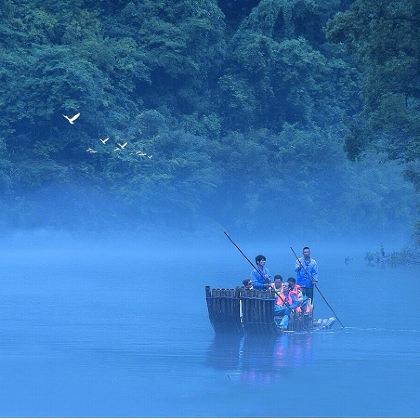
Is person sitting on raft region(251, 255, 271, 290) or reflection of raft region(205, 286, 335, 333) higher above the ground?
person sitting on raft region(251, 255, 271, 290)

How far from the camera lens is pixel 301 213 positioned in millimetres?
67938

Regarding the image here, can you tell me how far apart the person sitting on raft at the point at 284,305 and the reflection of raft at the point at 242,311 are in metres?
0.10

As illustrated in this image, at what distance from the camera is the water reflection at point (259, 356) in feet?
66.4

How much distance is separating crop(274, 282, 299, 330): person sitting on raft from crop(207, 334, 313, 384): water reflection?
31cm

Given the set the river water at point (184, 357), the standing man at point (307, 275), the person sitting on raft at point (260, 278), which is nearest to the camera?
the river water at point (184, 357)

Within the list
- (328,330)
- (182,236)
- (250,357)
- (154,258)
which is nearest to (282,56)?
(182,236)

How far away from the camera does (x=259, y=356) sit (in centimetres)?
2238

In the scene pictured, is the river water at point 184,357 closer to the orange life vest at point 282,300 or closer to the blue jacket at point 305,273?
the orange life vest at point 282,300

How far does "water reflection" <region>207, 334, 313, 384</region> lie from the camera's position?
20.2 meters

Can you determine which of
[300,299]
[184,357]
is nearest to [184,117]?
[300,299]

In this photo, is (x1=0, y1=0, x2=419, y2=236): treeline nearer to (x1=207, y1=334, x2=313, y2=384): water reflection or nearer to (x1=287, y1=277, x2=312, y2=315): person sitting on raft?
(x1=287, y1=277, x2=312, y2=315): person sitting on raft

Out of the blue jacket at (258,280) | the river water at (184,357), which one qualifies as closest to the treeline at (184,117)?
the river water at (184,357)

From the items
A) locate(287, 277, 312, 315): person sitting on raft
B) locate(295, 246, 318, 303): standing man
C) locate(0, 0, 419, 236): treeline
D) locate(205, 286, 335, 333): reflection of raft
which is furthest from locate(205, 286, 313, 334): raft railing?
locate(0, 0, 419, 236): treeline

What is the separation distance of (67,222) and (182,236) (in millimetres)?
5578
